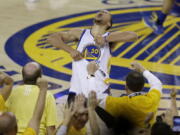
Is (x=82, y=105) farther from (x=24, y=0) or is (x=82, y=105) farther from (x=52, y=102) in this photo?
(x=24, y=0)

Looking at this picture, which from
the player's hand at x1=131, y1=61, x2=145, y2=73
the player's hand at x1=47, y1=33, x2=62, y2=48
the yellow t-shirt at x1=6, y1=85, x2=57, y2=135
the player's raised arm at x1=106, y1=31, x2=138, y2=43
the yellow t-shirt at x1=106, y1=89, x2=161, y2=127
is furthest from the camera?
the player's hand at x1=47, y1=33, x2=62, y2=48

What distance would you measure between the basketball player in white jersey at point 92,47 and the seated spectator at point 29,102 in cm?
75

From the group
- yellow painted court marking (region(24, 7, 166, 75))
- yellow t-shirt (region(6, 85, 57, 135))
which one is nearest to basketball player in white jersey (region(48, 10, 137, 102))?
yellow t-shirt (region(6, 85, 57, 135))

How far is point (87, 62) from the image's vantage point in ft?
17.5

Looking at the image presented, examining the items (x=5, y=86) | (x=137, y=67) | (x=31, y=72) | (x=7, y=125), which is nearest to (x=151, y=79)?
(x=137, y=67)

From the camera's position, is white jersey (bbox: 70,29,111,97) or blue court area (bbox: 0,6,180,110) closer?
white jersey (bbox: 70,29,111,97)

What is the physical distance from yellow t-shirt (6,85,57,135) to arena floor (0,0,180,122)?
2.07 metres

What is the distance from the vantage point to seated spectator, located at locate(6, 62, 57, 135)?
4.41 metres

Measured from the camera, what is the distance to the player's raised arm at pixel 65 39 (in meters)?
5.33

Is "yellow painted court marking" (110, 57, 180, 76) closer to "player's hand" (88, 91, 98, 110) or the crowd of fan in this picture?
the crowd of fan

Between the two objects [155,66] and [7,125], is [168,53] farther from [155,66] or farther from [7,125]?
[7,125]

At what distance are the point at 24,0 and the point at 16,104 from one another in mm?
7332

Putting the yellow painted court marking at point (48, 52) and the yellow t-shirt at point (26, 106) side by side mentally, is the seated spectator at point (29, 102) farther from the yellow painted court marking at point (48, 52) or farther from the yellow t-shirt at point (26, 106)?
the yellow painted court marking at point (48, 52)

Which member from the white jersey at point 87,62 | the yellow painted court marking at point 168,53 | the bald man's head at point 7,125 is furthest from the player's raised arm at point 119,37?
the yellow painted court marking at point 168,53
